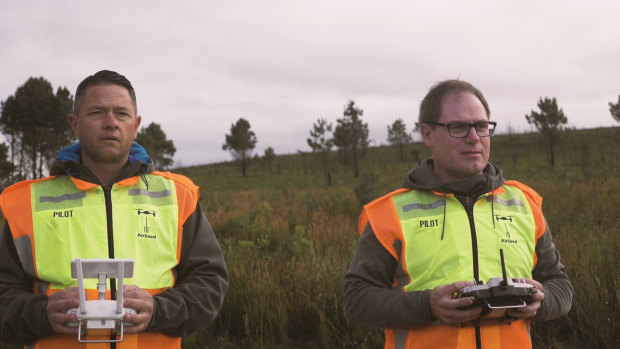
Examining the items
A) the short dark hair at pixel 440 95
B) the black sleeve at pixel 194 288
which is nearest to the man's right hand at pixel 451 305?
the short dark hair at pixel 440 95

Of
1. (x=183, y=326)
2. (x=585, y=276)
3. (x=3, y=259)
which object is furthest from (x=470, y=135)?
(x=585, y=276)

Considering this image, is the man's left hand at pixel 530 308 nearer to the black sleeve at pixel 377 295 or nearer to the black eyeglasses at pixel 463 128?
the black sleeve at pixel 377 295

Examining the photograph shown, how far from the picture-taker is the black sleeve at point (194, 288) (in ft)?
7.20

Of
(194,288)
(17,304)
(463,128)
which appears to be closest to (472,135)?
(463,128)

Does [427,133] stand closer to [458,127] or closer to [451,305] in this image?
[458,127]

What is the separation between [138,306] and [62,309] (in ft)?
1.00

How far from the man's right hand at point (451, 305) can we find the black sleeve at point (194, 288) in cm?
104

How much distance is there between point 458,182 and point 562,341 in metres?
2.55

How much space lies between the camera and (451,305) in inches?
77.2

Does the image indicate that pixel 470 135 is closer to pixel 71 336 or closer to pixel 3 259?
pixel 71 336

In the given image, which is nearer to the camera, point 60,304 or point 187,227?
point 60,304

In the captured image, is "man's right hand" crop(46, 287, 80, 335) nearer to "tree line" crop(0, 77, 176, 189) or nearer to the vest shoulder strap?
the vest shoulder strap

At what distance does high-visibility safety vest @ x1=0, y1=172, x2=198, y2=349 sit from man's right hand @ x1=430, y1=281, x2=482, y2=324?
1.24m

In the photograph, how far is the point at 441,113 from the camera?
2.37 metres
